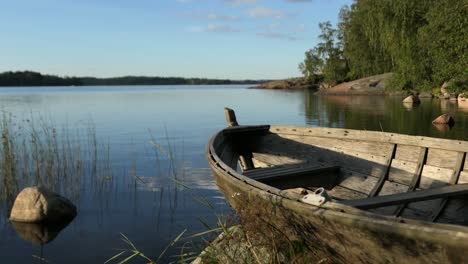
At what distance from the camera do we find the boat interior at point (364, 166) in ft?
17.1

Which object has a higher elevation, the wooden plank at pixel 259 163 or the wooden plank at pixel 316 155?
the wooden plank at pixel 316 155

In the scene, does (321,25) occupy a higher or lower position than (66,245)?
higher

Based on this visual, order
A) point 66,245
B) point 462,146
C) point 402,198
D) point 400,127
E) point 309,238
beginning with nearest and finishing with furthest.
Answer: point 309,238
point 402,198
point 462,146
point 66,245
point 400,127

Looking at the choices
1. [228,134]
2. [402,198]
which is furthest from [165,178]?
[402,198]

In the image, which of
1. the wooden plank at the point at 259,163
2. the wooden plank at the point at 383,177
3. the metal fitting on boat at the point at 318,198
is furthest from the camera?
the wooden plank at the point at 259,163

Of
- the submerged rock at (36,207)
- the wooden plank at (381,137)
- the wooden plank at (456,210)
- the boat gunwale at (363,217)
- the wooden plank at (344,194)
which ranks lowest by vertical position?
the submerged rock at (36,207)

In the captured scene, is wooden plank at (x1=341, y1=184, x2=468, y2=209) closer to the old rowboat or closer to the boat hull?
the old rowboat

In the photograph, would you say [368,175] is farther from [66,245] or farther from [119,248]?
[66,245]

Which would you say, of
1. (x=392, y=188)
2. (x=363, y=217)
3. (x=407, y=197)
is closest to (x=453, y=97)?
(x=392, y=188)

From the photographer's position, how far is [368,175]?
21.4ft

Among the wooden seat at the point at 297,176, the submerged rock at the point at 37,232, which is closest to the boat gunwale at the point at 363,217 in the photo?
the wooden seat at the point at 297,176

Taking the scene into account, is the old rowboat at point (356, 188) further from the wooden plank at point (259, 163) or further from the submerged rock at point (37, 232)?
the submerged rock at point (37, 232)

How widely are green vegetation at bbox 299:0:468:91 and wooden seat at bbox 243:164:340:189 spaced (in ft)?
49.7

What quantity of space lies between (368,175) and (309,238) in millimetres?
2976
